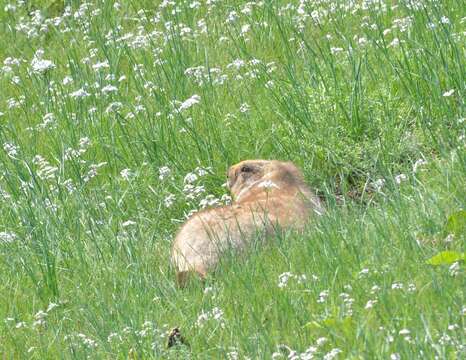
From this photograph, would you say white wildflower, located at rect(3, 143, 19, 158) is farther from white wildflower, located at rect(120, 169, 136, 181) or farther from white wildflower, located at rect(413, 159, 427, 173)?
white wildflower, located at rect(413, 159, 427, 173)

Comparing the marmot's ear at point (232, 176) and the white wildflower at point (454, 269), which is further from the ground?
the white wildflower at point (454, 269)

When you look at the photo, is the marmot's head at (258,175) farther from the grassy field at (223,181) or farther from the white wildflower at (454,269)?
the white wildflower at (454,269)

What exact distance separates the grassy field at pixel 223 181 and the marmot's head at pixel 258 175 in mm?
223

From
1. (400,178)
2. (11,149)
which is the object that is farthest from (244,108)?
(400,178)

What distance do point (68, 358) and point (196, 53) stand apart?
513 centimetres

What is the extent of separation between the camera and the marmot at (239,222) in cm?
701

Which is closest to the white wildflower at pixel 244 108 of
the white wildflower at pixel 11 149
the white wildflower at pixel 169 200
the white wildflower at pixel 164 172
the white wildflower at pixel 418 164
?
the white wildflower at pixel 164 172

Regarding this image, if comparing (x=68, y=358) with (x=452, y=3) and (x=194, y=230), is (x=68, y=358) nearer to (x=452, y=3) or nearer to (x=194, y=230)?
(x=194, y=230)

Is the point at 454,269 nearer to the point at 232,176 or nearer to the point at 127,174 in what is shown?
the point at 232,176

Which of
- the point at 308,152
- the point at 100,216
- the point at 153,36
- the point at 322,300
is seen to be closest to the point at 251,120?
the point at 308,152

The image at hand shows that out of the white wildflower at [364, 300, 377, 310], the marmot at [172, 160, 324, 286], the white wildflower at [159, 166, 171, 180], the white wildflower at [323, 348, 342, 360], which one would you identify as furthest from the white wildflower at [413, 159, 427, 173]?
the white wildflower at [323, 348, 342, 360]

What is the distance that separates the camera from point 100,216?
7953 mm

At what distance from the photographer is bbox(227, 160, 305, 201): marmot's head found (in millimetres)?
8078

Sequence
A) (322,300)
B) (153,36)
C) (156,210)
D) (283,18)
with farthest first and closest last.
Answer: (153,36) → (283,18) → (156,210) → (322,300)
